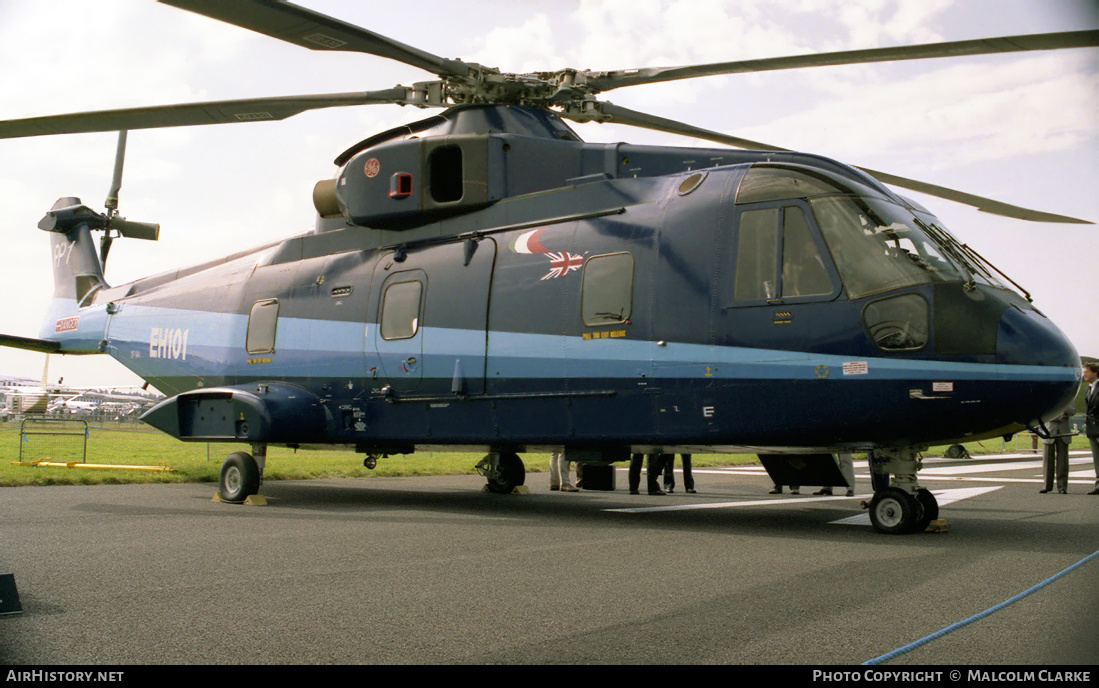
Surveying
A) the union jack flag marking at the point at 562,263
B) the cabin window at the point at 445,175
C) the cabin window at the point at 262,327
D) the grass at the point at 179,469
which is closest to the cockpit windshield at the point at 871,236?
the union jack flag marking at the point at 562,263

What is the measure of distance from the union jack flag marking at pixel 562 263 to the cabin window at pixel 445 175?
1803 mm

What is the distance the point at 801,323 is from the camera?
8.12 meters

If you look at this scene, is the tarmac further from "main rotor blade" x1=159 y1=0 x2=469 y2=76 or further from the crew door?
"main rotor blade" x1=159 y1=0 x2=469 y2=76

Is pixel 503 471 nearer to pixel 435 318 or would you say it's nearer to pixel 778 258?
pixel 435 318

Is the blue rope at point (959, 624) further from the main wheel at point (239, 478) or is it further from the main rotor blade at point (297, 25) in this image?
the main wheel at point (239, 478)

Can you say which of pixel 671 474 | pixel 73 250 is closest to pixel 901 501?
pixel 671 474

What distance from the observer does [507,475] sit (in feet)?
Answer: 43.8

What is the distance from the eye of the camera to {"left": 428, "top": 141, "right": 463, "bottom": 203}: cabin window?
35.8 feet

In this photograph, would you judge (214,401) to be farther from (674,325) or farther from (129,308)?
(674,325)

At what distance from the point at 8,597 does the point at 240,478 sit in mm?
7209

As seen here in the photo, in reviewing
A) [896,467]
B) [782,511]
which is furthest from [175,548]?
[782,511]

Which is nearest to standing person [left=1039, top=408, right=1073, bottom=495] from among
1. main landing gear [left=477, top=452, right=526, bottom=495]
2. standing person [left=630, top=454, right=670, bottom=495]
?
standing person [left=630, top=454, right=670, bottom=495]

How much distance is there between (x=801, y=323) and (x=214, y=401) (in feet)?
25.6

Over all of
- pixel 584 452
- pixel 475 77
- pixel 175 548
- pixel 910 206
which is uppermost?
pixel 475 77
